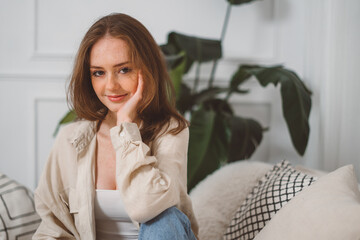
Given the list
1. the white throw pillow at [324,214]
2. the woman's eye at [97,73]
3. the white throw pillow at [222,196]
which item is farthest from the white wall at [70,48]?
the white throw pillow at [324,214]

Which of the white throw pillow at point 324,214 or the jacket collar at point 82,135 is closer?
the white throw pillow at point 324,214

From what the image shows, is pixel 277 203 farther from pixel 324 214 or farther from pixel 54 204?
pixel 54 204

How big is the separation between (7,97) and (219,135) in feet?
3.69

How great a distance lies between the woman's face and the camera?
3.57ft

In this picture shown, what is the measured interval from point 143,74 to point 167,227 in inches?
16.9

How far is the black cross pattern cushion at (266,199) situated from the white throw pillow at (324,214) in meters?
0.16

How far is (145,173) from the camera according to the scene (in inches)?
39.9

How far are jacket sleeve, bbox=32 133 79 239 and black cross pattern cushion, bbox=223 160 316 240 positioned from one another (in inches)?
20.4

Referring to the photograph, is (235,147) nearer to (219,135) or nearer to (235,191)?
(219,135)

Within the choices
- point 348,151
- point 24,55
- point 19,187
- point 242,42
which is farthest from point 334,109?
point 24,55

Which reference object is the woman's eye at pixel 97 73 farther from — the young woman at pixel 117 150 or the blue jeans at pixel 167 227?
the blue jeans at pixel 167 227

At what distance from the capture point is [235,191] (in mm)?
1480

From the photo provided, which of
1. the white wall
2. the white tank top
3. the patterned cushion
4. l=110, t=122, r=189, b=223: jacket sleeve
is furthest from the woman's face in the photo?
the white wall

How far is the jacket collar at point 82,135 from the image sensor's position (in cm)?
119
